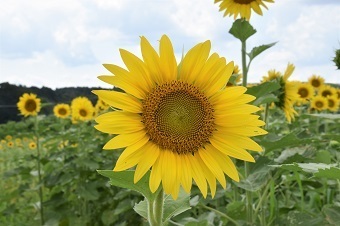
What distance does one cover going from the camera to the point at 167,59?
4.89 feet

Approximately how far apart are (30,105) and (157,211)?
196 inches

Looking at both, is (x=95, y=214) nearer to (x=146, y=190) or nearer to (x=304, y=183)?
(x=304, y=183)

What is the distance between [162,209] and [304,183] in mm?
1709

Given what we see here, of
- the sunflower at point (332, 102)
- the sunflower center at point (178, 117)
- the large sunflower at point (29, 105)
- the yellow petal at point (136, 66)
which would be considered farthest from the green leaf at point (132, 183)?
the sunflower at point (332, 102)

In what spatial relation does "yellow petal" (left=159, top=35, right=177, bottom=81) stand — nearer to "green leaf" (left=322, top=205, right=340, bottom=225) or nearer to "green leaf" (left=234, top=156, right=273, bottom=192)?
"green leaf" (left=322, top=205, right=340, bottom=225)

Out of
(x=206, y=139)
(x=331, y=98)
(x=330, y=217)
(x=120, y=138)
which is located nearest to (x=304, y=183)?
(x=330, y=217)

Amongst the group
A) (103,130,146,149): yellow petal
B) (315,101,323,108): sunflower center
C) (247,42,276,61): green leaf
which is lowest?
(103,130,146,149): yellow petal

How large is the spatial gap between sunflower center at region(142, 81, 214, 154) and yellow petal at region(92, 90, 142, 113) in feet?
0.10

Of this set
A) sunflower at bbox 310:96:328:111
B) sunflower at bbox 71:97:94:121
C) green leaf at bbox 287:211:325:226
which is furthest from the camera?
sunflower at bbox 310:96:328:111

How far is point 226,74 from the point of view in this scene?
60.0 inches

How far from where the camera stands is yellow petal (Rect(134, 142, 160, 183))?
142 centimetres

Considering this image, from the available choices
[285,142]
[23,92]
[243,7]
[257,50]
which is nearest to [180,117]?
[285,142]

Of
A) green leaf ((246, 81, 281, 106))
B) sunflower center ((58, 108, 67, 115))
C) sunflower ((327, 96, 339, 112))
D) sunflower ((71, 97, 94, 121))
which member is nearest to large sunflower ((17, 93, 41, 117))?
sunflower ((71, 97, 94, 121))

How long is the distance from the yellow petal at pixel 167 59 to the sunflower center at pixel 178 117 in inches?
1.3
